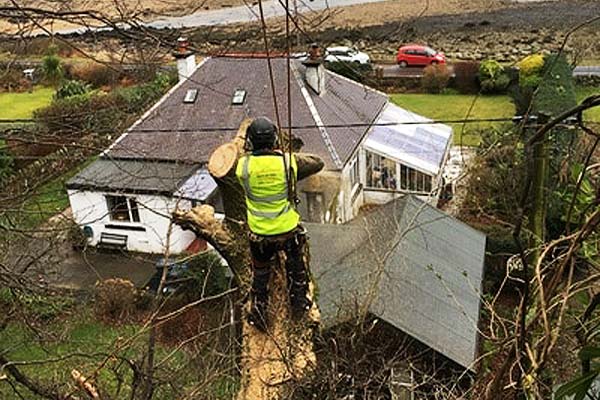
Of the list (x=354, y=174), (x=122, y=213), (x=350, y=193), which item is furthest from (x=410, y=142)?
(x=122, y=213)

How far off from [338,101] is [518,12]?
25028 mm

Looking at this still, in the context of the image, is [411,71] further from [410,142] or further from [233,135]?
[233,135]

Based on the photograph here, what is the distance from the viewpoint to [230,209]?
5680 mm

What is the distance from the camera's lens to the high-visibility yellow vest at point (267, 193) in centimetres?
485

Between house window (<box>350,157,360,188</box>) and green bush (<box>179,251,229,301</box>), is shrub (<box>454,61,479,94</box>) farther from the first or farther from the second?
A: green bush (<box>179,251,229,301</box>)

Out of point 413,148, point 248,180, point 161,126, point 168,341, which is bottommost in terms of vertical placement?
point 168,341

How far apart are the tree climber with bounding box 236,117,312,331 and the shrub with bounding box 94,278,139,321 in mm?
7297

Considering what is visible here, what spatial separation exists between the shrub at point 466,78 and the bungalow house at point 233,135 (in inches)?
345

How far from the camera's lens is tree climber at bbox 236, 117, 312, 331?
4.85 meters

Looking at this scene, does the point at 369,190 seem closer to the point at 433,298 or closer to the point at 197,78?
the point at 197,78

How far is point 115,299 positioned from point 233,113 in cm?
499

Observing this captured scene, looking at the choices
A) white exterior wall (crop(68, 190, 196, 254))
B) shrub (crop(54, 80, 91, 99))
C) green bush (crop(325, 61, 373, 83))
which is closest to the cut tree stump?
green bush (crop(325, 61, 373, 83))

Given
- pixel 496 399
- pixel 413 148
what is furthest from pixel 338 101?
pixel 496 399

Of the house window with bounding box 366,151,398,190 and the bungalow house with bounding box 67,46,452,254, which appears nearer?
the bungalow house with bounding box 67,46,452,254
